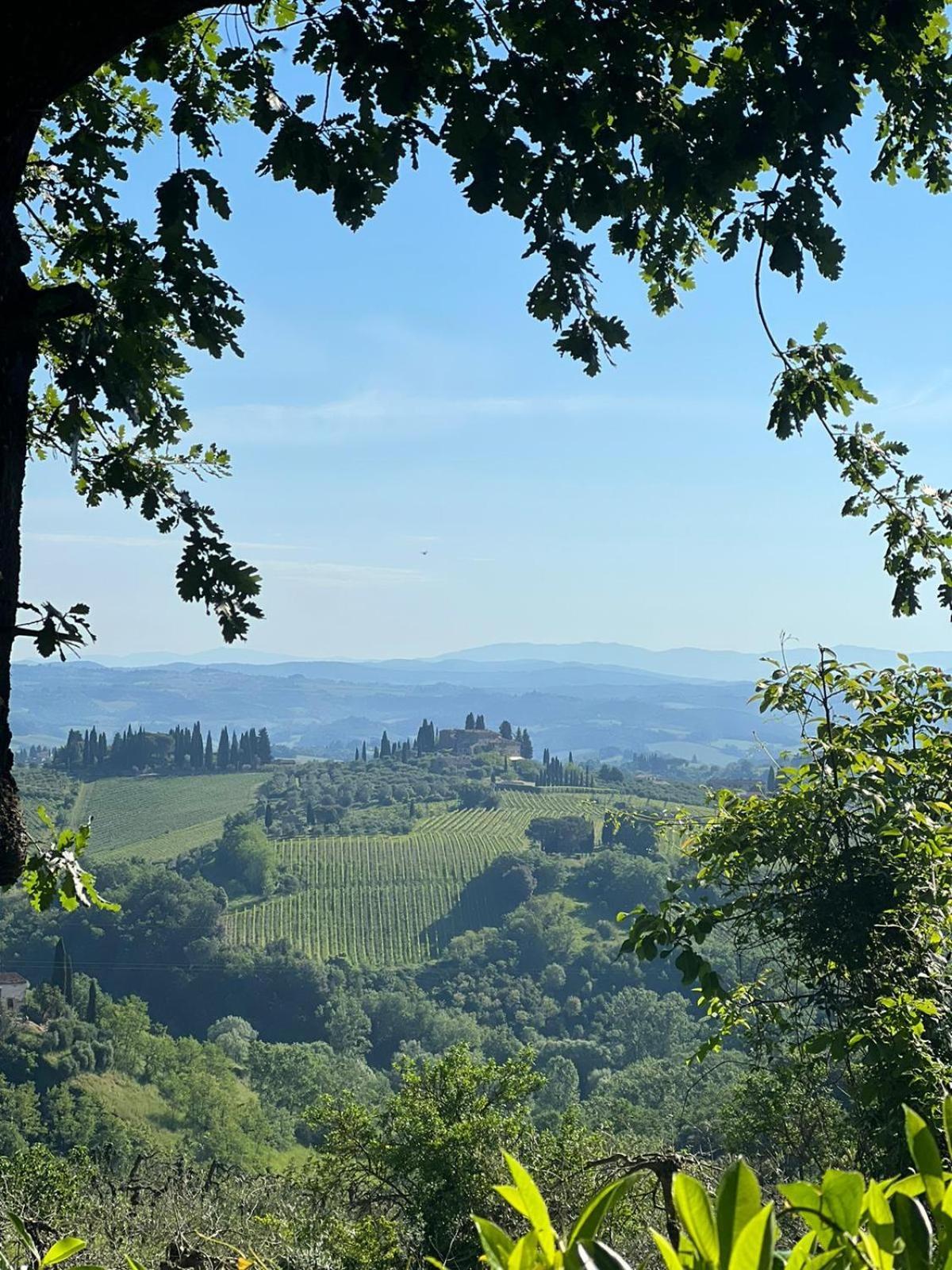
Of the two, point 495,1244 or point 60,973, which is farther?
point 60,973

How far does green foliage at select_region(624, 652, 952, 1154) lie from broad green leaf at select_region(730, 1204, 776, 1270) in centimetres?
270

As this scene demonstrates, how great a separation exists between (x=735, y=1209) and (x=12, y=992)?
206ft

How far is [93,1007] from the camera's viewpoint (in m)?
56.1

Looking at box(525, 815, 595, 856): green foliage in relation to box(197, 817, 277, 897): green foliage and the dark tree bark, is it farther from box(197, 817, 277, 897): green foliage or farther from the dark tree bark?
the dark tree bark

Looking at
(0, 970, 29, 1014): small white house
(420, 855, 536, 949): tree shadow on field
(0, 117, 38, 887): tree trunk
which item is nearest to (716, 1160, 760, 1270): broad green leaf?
(0, 117, 38, 887): tree trunk

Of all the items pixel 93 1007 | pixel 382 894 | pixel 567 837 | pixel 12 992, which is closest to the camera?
pixel 12 992

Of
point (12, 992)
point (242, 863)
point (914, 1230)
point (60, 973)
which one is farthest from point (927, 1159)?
point (242, 863)

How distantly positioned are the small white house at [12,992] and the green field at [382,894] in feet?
82.5

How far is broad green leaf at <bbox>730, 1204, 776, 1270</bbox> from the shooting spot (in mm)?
910

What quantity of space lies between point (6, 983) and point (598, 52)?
62.7m

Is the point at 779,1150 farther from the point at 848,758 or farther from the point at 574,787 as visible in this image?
the point at 574,787

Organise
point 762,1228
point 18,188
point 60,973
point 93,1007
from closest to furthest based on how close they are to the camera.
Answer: point 762,1228 → point 18,188 → point 93,1007 → point 60,973

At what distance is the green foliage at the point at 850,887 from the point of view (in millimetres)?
3703

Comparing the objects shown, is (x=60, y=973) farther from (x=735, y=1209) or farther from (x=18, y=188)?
(x=735, y=1209)
